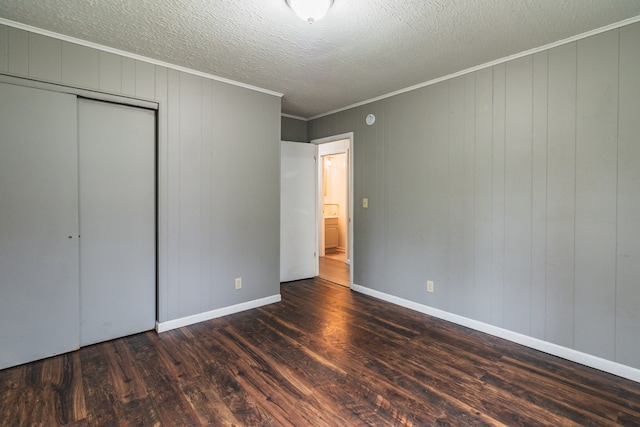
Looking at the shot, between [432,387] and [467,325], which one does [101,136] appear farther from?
[467,325]

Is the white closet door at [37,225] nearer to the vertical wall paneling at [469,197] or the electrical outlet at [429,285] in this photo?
the electrical outlet at [429,285]

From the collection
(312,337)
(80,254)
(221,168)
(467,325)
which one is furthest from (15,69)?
(467,325)

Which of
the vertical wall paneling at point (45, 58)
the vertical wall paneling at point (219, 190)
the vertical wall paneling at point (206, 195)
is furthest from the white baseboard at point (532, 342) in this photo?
the vertical wall paneling at point (45, 58)

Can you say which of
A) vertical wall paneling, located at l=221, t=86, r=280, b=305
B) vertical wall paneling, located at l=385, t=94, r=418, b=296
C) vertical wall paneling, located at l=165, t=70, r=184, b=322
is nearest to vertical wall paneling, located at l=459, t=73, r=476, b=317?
vertical wall paneling, located at l=385, t=94, r=418, b=296

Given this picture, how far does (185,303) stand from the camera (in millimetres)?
3170

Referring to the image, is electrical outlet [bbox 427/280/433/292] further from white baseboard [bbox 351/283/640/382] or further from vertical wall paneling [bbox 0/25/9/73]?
vertical wall paneling [bbox 0/25/9/73]

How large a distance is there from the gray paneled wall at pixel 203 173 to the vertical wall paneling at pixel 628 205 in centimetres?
313

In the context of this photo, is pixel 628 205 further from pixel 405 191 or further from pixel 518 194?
pixel 405 191

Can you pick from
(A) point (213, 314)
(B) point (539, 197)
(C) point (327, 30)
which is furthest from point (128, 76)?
(B) point (539, 197)

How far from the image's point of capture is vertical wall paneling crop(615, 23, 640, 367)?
222 centimetres

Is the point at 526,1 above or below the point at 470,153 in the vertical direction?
above

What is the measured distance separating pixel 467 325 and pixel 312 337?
1.57 meters

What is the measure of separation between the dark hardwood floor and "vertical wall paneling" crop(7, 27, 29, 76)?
2223 millimetres

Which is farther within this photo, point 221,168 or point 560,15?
point 221,168
